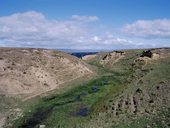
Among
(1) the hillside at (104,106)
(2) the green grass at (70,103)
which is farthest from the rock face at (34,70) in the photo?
(2) the green grass at (70,103)

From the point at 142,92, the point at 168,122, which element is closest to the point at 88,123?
the point at 168,122

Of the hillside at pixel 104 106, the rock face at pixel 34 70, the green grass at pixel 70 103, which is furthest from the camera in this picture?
the rock face at pixel 34 70

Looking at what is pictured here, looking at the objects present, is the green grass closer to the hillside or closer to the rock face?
the hillside

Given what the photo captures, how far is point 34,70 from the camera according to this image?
6794 cm

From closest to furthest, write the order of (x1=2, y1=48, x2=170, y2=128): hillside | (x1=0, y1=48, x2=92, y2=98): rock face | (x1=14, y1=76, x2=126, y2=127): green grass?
(x1=2, y1=48, x2=170, y2=128): hillside, (x1=14, y1=76, x2=126, y2=127): green grass, (x1=0, y1=48, x2=92, y2=98): rock face

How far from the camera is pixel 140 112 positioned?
4191 centimetres

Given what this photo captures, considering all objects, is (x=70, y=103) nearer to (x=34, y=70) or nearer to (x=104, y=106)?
(x=104, y=106)

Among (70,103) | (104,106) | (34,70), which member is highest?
(34,70)

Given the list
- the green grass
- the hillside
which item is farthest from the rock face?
the green grass

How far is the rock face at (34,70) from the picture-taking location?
202 feet

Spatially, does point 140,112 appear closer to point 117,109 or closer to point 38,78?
point 117,109

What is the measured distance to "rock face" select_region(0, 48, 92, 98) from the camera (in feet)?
202

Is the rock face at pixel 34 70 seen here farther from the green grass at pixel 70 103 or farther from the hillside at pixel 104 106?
the green grass at pixel 70 103

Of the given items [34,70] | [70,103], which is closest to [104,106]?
[70,103]
